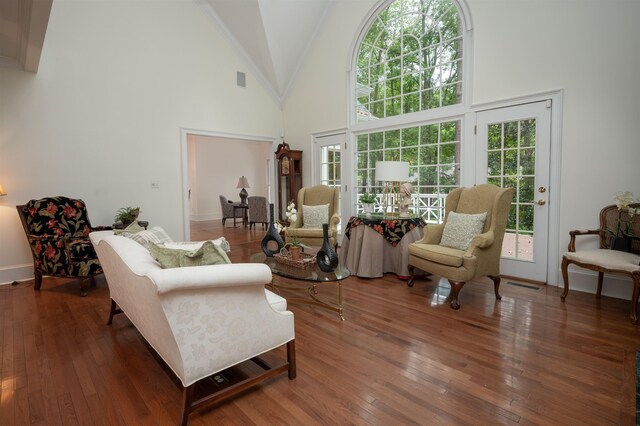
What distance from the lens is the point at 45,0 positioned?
241 cm

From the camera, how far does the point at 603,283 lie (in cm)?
332

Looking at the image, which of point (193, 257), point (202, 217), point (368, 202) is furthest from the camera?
point (202, 217)

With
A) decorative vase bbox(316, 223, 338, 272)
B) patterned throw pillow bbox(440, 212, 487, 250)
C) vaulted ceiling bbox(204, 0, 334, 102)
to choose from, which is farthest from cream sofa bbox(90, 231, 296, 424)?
vaulted ceiling bbox(204, 0, 334, 102)

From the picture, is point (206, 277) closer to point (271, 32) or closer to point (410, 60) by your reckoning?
point (410, 60)

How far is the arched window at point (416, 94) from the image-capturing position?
4.40 meters

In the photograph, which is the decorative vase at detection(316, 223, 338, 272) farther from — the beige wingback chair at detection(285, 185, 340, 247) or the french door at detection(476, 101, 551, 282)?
the french door at detection(476, 101, 551, 282)

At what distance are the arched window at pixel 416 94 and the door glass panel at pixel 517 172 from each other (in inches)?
18.9

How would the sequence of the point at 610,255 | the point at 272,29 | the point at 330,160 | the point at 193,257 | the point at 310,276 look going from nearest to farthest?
the point at 193,257, the point at 310,276, the point at 610,255, the point at 272,29, the point at 330,160

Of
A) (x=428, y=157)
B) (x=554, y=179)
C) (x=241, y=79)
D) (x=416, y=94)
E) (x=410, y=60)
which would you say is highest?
(x=241, y=79)

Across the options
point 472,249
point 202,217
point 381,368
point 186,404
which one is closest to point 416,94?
point 472,249

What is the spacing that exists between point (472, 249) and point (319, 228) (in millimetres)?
2264

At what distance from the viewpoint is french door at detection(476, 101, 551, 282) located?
3.67 metres

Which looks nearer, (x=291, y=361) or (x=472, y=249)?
(x=291, y=361)

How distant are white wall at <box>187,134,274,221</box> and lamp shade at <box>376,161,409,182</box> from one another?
626 cm
